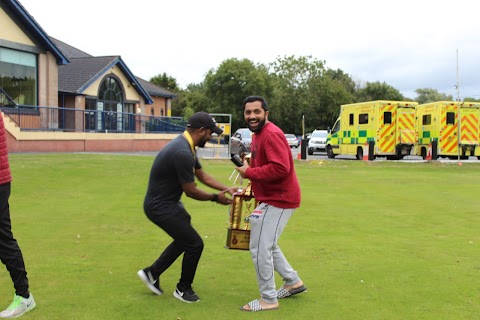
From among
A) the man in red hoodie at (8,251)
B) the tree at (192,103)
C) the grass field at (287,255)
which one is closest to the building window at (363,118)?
the grass field at (287,255)

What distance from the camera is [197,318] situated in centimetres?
519

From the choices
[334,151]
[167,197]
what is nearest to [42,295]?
[167,197]

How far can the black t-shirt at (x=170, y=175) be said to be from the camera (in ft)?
18.0

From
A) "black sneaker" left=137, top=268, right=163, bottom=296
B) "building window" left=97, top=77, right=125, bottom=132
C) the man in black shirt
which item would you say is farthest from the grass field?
"building window" left=97, top=77, right=125, bottom=132

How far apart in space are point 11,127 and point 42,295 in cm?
2160

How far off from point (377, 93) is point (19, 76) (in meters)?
64.8

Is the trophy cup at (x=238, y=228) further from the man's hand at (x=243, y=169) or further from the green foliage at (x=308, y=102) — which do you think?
the green foliage at (x=308, y=102)

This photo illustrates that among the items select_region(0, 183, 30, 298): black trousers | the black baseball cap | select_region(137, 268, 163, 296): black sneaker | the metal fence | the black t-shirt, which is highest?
the metal fence

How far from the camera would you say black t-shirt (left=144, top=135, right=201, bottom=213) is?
Result: 18.0 feet

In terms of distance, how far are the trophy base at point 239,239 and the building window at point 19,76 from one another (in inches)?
987

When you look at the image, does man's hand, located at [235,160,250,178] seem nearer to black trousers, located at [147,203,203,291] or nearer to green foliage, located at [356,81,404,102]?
black trousers, located at [147,203,203,291]

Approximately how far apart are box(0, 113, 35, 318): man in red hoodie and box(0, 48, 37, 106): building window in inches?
972

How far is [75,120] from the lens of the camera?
30781 millimetres

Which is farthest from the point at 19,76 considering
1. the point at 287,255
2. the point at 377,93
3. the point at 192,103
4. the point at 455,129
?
the point at 377,93
